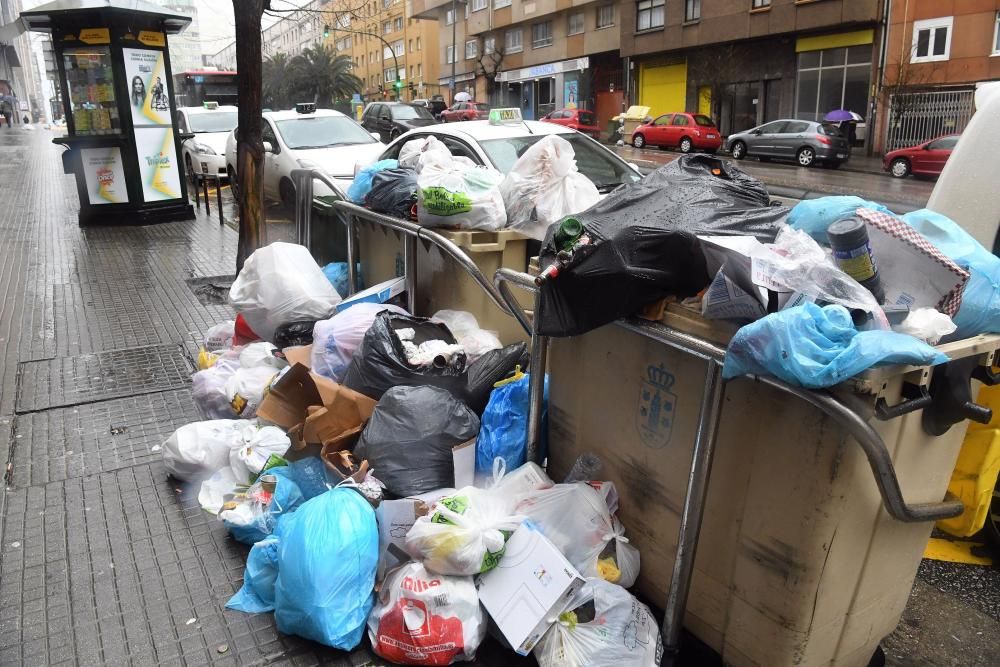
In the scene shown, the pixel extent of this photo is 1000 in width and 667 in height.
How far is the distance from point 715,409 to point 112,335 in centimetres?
523

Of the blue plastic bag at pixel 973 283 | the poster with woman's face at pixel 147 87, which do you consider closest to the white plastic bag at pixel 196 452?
the blue plastic bag at pixel 973 283

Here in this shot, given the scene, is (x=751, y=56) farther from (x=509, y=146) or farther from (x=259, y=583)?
(x=259, y=583)

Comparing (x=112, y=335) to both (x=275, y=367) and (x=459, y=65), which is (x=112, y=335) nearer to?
(x=275, y=367)

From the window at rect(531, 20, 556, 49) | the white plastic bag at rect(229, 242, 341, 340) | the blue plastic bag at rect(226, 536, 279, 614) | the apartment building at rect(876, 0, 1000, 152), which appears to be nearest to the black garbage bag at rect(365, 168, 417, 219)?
the white plastic bag at rect(229, 242, 341, 340)

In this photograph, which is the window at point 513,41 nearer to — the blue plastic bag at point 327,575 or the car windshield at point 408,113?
the car windshield at point 408,113

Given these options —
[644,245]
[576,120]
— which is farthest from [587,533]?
[576,120]

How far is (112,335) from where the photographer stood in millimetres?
5859

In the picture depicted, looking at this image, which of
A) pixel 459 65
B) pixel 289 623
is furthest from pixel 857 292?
pixel 459 65

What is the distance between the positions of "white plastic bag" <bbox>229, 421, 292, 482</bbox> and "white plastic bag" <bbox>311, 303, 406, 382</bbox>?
0.50 metres

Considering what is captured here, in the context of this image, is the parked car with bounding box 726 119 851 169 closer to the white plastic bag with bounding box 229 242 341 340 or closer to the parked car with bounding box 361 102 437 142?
the parked car with bounding box 361 102 437 142

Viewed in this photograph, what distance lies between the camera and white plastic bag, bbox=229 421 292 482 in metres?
3.32

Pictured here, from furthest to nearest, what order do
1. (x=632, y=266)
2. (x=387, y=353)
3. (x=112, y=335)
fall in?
(x=112, y=335) < (x=387, y=353) < (x=632, y=266)

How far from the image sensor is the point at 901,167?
1931cm

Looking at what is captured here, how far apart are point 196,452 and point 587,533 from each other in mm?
1995
